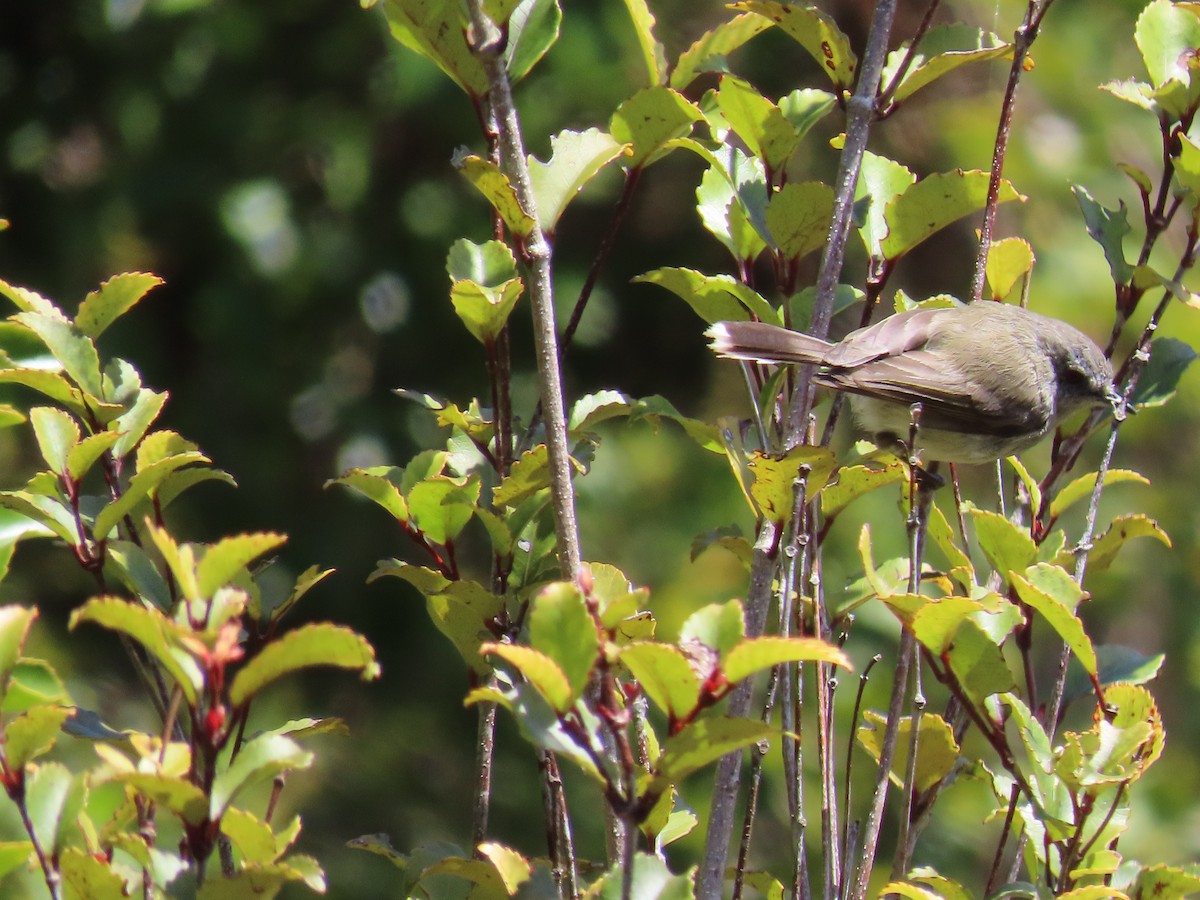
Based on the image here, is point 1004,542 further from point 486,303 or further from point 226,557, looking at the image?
point 226,557

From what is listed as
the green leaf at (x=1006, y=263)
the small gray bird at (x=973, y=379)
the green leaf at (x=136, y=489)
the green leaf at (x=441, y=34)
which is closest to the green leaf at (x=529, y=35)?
the green leaf at (x=441, y=34)

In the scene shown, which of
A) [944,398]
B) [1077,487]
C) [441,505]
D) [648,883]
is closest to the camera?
[648,883]

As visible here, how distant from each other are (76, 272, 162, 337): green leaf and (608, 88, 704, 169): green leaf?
15.6 inches

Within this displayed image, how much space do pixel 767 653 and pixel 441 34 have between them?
0.55 metres

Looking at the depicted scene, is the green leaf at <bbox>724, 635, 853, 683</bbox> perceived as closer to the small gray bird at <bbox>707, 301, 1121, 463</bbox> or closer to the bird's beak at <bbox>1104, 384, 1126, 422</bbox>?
the bird's beak at <bbox>1104, 384, 1126, 422</bbox>

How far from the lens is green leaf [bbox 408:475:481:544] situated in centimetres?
103

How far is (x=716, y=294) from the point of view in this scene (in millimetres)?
1191

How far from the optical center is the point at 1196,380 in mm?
3686

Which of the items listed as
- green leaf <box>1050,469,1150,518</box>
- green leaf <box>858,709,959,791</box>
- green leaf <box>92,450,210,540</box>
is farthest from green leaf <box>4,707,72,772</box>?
green leaf <box>1050,469,1150,518</box>

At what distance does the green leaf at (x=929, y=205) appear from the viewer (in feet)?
3.77

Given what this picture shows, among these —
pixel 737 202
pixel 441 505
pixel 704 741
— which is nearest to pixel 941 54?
pixel 737 202

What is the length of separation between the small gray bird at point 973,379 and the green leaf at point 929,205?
67 centimetres

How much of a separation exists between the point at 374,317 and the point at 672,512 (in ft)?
3.09

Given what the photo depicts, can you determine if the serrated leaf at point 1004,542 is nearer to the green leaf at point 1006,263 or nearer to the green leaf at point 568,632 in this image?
the green leaf at point 1006,263
